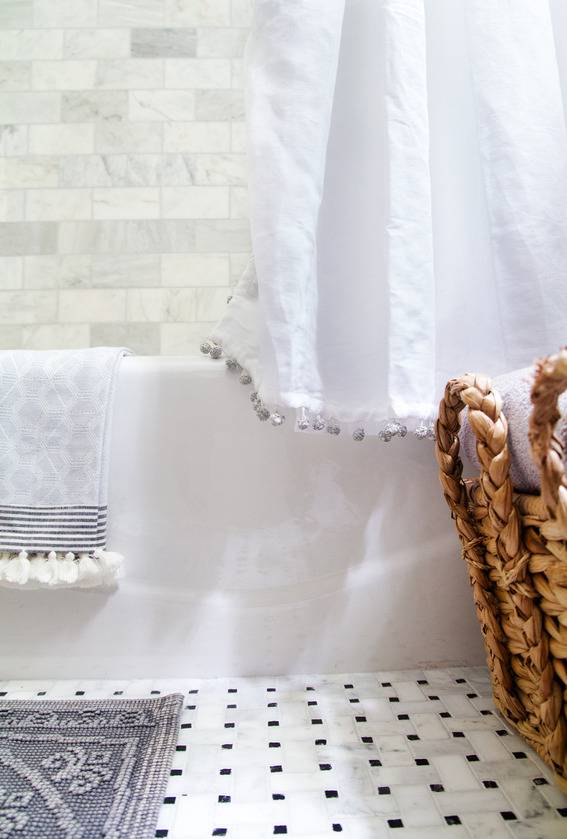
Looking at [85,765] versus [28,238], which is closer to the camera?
[85,765]

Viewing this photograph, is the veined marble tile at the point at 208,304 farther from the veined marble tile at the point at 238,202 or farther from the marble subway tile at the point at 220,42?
the marble subway tile at the point at 220,42

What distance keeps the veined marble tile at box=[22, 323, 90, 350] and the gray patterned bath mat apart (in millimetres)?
1528

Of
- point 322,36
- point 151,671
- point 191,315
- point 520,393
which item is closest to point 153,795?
point 151,671

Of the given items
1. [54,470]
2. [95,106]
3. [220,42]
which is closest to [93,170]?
[95,106]

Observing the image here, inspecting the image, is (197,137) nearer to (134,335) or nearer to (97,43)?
(97,43)

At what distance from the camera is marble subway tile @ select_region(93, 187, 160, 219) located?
2244 mm

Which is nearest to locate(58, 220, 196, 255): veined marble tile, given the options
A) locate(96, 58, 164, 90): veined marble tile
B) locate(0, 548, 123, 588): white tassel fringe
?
locate(96, 58, 164, 90): veined marble tile

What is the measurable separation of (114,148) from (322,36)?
154 centimetres

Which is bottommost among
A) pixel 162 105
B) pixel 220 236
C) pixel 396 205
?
pixel 396 205

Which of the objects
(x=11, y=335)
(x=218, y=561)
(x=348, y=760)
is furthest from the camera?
(x=11, y=335)

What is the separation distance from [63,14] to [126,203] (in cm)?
71

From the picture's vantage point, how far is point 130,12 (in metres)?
2.27

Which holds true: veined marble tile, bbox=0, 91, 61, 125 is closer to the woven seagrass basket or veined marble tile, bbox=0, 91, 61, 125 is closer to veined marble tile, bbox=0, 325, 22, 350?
veined marble tile, bbox=0, 325, 22, 350

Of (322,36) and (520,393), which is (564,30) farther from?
(520,393)
